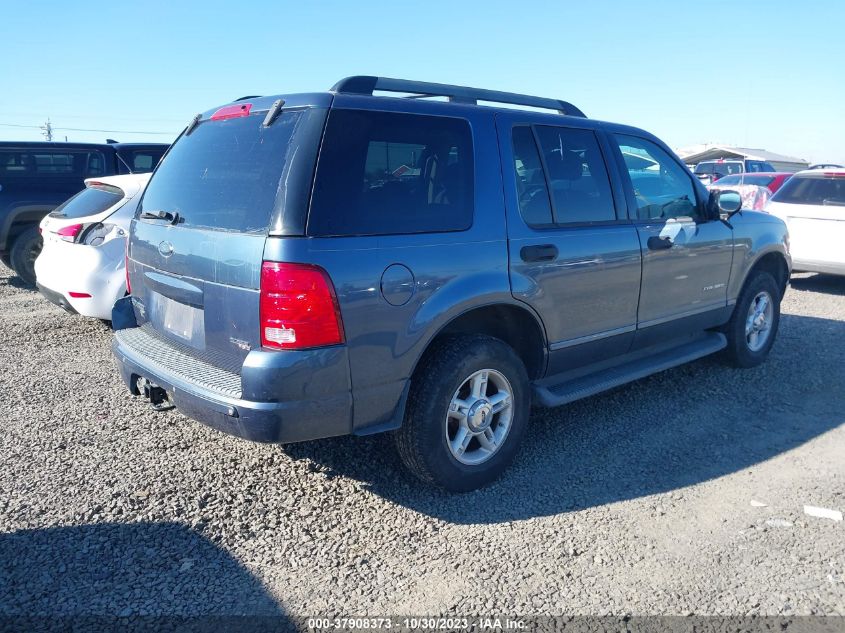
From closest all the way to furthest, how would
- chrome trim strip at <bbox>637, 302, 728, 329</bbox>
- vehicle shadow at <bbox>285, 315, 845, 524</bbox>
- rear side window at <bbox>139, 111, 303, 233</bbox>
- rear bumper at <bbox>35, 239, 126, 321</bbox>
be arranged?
rear side window at <bbox>139, 111, 303, 233</bbox>
vehicle shadow at <bbox>285, 315, 845, 524</bbox>
chrome trim strip at <bbox>637, 302, 728, 329</bbox>
rear bumper at <bbox>35, 239, 126, 321</bbox>

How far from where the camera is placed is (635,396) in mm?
5152

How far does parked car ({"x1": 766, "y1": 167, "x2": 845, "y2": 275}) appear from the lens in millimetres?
8828

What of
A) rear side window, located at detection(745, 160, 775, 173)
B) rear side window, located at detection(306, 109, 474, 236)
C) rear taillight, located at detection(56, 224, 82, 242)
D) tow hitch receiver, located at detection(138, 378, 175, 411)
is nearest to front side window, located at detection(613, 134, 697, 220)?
rear side window, located at detection(306, 109, 474, 236)

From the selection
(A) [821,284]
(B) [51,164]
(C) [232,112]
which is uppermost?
(C) [232,112]

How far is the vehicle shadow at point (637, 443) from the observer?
3668mm

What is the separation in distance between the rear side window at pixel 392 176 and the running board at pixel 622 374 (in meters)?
1.20

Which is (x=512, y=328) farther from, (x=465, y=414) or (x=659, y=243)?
(x=659, y=243)

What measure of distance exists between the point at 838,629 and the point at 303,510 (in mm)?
2350

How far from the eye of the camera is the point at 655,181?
479cm

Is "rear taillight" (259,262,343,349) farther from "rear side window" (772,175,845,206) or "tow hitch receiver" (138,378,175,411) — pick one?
"rear side window" (772,175,845,206)

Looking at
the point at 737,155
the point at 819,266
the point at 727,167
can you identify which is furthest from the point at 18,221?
the point at 737,155

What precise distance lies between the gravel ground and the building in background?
130ft

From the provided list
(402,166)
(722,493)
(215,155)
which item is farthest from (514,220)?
(722,493)

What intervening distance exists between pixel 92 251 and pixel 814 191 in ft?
29.3
